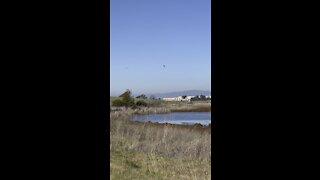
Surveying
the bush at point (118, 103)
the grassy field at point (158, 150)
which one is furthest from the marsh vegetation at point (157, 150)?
the bush at point (118, 103)

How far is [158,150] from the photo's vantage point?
7.76 meters

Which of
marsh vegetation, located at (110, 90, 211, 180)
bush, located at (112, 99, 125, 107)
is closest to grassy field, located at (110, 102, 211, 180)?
marsh vegetation, located at (110, 90, 211, 180)

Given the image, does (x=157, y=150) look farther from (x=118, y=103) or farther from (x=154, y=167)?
(x=118, y=103)

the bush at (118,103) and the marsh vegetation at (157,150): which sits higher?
the bush at (118,103)

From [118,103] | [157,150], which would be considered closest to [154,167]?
[157,150]

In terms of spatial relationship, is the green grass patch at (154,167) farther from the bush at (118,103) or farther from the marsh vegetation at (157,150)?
the bush at (118,103)

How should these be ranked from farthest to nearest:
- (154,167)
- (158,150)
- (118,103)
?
1. (118,103)
2. (158,150)
3. (154,167)

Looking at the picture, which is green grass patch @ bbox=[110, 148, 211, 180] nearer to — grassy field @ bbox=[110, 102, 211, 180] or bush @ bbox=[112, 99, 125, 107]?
grassy field @ bbox=[110, 102, 211, 180]

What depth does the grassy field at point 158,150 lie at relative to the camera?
19.6 ft

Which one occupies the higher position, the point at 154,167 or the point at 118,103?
the point at 118,103
